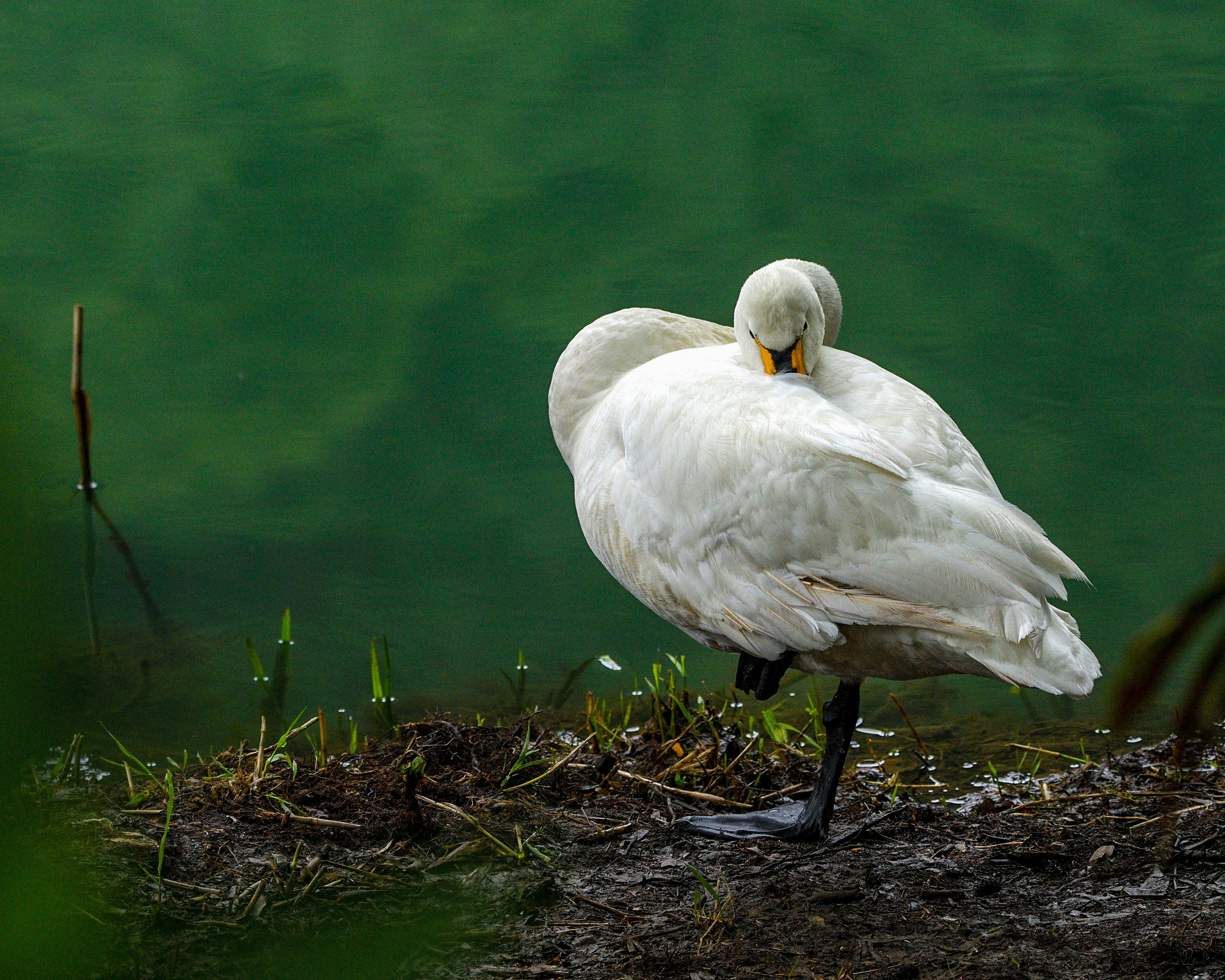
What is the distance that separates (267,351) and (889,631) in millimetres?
5912

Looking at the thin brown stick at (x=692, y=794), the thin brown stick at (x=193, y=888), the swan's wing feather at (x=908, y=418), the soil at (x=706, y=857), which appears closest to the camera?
the soil at (x=706, y=857)

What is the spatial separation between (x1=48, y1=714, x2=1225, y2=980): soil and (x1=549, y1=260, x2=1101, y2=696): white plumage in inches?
20.7

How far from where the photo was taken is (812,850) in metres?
3.25

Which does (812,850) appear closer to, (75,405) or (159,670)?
(159,670)

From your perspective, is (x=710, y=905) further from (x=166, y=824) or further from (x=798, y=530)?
(x=166, y=824)

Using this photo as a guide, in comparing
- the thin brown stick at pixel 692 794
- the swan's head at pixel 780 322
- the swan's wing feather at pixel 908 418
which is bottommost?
the thin brown stick at pixel 692 794

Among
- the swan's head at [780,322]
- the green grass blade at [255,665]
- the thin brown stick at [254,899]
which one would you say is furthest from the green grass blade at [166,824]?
the swan's head at [780,322]

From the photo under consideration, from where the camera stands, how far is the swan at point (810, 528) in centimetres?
282

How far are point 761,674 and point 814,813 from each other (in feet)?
1.36

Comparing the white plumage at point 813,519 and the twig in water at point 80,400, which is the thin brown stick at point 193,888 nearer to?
the white plumage at point 813,519

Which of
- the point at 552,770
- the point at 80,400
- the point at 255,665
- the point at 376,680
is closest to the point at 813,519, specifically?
the point at 552,770

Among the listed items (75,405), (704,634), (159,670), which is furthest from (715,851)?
(75,405)

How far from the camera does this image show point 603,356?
4023mm

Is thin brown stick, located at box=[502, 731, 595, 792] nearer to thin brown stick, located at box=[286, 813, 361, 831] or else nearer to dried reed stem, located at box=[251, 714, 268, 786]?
thin brown stick, located at box=[286, 813, 361, 831]
